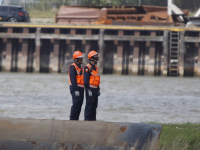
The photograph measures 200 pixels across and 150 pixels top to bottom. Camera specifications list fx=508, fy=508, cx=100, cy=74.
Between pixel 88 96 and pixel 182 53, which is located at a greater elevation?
pixel 88 96

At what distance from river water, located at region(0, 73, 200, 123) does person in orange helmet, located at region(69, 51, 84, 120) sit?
2.62 metres

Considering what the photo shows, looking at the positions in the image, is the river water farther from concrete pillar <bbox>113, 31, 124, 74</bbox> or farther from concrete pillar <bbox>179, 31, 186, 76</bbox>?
concrete pillar <bbox>113, 31, 124, 74</bbox>

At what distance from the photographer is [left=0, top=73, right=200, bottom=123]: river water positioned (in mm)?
13078

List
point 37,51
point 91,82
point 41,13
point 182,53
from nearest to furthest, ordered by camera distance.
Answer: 1. point 91,82
2. point 182,53
3. point 37,51
4. point 41,13

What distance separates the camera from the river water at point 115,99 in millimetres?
13078

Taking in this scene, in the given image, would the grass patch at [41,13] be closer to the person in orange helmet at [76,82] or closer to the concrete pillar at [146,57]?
the concrete pillar at [146,57]

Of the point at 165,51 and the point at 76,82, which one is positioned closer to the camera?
the point at 76,82

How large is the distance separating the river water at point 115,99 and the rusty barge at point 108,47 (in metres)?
2.75

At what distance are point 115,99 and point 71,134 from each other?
10773mm

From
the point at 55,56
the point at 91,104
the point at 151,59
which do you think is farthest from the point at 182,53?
the point at 91,104

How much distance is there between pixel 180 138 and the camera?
8094 mm

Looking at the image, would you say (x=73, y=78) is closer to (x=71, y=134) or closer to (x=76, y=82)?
(x=76, y=82)

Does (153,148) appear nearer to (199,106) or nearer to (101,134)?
(101,134)

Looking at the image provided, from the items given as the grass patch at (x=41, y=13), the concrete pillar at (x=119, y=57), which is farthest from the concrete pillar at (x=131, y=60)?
the grass patch at (x=41, y=13)
